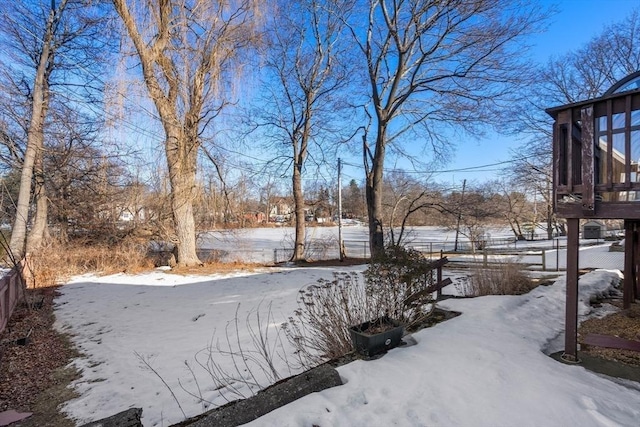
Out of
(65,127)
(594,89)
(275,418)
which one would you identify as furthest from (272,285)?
(594,89)

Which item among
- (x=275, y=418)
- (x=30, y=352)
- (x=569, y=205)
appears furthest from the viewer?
(x=30, y=352)

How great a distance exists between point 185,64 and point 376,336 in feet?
34.3

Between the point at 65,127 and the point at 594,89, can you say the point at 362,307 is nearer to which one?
the point at 65,127

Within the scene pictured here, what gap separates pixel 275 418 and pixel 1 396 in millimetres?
3662

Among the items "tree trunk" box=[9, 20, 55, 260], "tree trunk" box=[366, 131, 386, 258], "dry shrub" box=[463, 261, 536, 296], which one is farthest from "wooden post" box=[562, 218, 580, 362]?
"tree trunk" box=[9, 20, 55, 260]

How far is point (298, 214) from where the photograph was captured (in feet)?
53.6

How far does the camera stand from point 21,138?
11969mm

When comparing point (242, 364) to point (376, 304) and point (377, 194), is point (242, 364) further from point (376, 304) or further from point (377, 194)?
point (377, 194)

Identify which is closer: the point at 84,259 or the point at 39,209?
the point at 39,209

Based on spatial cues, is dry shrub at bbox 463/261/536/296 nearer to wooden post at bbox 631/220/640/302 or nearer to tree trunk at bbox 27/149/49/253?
wooden post at bbox 631/220/640/302

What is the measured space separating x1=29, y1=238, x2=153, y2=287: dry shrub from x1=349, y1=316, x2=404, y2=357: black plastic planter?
977cm

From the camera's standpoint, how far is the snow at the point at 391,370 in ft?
7.43

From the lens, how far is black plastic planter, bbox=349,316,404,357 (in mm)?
3174

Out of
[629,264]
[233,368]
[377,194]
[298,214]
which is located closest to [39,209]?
[298,214]
